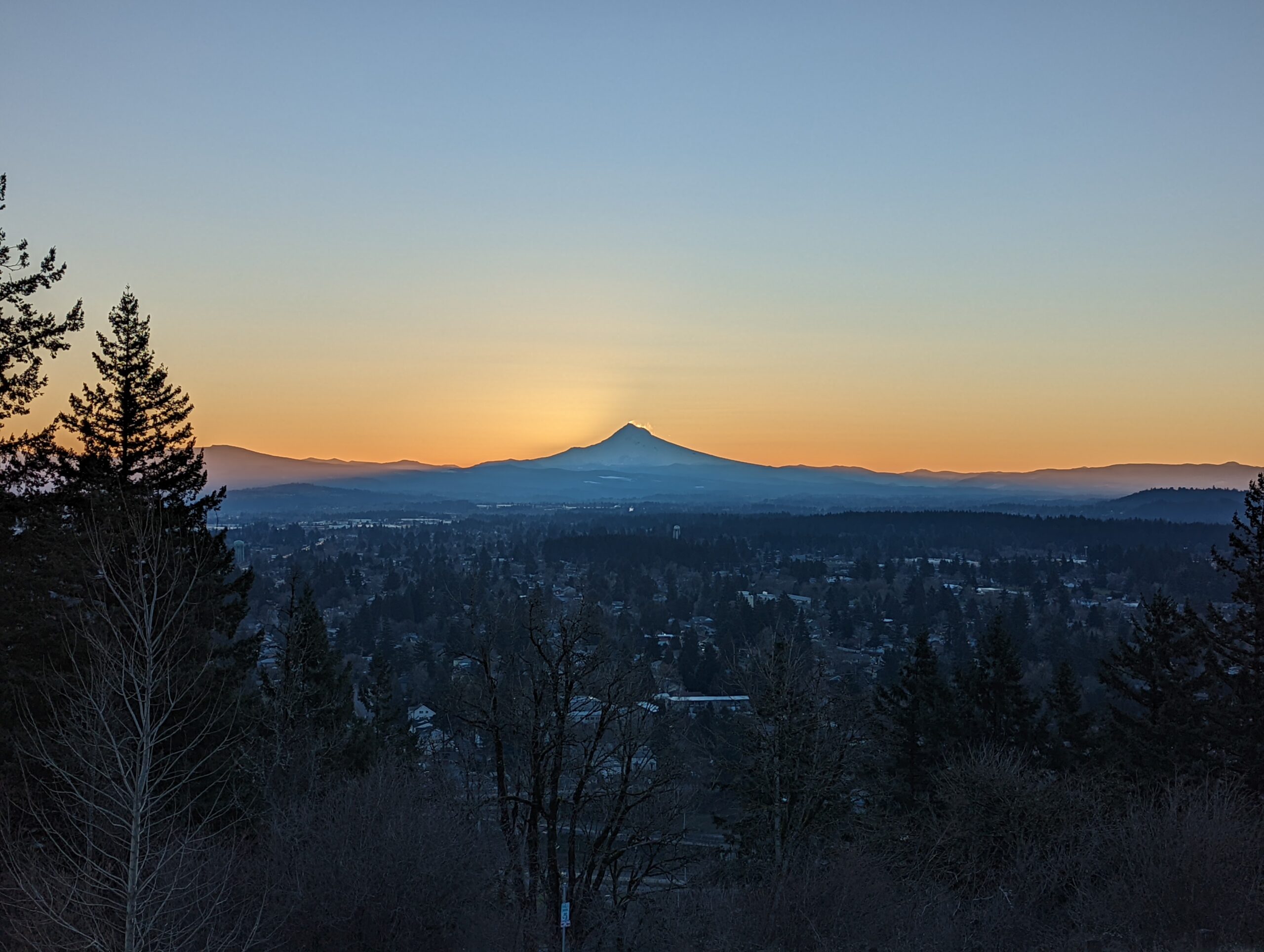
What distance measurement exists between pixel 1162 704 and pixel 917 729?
20.8ft

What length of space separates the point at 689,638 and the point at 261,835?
41.8 meters

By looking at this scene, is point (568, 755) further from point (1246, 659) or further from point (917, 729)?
point (1246, 659)

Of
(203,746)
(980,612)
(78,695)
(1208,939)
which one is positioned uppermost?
(78,695)

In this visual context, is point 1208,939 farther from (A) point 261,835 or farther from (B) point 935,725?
(A) point 261,835

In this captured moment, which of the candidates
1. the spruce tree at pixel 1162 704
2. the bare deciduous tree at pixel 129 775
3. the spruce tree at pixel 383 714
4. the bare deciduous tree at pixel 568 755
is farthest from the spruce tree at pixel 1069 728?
the bare deciduous tree at pixel 129 775

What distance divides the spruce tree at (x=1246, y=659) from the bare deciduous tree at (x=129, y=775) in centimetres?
2038

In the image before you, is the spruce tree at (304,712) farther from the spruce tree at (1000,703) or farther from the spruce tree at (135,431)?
the spruce tree at (1000,703)

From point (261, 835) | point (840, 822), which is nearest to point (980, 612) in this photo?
point (840, 822)

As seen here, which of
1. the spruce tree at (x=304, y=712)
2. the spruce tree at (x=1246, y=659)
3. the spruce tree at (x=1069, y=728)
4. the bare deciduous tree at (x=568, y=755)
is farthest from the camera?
the spruce tree at (x=1069, y=728)

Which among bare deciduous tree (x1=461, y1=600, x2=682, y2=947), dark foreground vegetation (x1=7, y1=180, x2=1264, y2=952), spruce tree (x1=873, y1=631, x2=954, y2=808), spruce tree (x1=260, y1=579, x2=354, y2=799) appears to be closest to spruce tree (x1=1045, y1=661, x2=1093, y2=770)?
dark foreground vegetation (x1=7, y1=180, x2=1264, y2=952)

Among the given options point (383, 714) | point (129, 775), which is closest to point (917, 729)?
point (383, 714)

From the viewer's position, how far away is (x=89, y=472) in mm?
Answer: 15625

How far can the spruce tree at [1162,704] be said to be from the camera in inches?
819

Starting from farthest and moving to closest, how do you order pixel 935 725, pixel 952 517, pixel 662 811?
1. pixel 952 517
2. pixel 935 725
3. pixel 662 811
